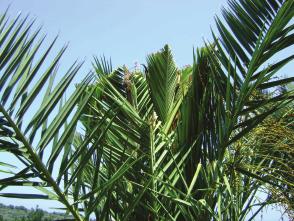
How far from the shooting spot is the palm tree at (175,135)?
1.48 m

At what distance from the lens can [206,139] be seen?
2240 millimetres

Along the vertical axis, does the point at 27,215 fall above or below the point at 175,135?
below

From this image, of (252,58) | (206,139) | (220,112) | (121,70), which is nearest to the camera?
(252,58)

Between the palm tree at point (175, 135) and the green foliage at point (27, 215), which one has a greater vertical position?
the palm tree at point (175, 135)

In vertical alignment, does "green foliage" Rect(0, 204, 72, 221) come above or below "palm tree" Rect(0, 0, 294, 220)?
below

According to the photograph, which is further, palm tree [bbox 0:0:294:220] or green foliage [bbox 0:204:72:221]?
green foliage [bbox 0:204:72:221]

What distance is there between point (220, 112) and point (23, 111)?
37.4 inches

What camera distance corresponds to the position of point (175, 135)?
229 cm

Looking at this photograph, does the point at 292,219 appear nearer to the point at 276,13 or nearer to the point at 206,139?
→ the point at 206,139

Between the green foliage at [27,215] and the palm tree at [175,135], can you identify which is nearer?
the palm tree at [175,135]

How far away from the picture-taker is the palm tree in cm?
148

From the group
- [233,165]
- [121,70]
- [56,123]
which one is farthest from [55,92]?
[121,70]

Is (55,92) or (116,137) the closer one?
(55,92)

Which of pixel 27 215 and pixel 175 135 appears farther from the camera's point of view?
pixel 27 215
